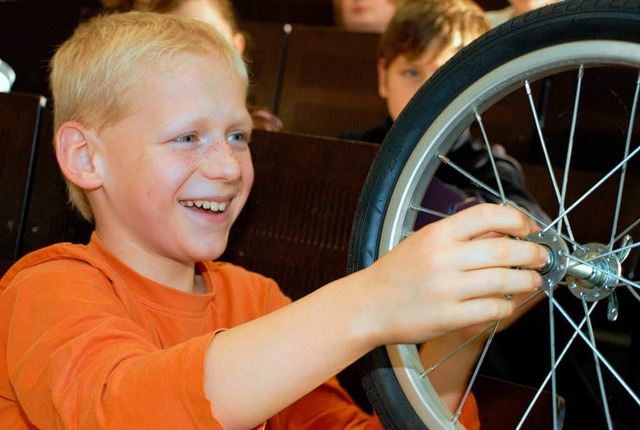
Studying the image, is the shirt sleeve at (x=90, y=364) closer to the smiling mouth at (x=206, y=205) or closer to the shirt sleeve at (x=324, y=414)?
the smiling mouth at (x=206, y=205)

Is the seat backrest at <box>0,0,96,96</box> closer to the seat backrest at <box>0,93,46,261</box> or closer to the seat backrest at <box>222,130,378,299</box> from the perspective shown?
the seat backrest at <box>0,93,46,261</box>

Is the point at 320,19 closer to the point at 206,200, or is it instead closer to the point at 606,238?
the point at 606,238

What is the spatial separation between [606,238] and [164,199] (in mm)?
890

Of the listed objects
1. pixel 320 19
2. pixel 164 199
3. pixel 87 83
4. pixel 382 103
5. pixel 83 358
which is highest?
pixel 320 19

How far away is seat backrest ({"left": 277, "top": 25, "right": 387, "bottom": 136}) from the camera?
208 centimetres

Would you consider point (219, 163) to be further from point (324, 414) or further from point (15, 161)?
point (15, 161)

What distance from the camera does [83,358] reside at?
729 mm

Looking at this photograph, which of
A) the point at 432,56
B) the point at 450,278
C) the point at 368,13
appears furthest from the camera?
the point at 368,13

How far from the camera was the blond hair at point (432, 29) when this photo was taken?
5.47 feet

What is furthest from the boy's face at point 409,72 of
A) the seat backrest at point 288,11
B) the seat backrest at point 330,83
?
the seat backrest at point 288,11

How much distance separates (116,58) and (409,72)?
0.83 meters

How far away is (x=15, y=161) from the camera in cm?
142

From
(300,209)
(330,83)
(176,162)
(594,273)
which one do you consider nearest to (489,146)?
(594,273)

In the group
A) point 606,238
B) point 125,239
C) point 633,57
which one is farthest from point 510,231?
point 606,238
